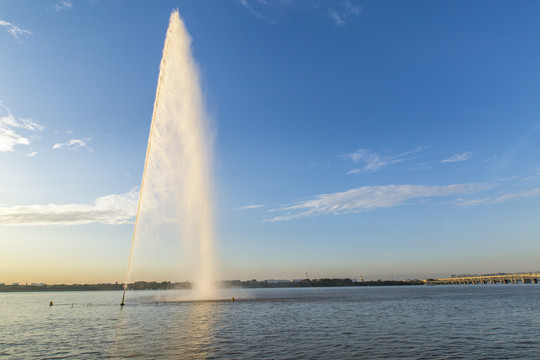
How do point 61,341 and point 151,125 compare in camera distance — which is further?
point 151,125

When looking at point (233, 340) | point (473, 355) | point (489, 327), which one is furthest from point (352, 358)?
point (489, 327)

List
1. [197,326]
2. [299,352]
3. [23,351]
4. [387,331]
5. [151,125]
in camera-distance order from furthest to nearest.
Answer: [151,125], [197,326], [387,331], [23,351], [299,352]

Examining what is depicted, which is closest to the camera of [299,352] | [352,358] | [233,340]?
[352,358]

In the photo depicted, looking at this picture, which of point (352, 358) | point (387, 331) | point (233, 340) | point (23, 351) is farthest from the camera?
point (387, 331)

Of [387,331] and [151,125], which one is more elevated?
[151,125]

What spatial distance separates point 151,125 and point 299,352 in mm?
35364

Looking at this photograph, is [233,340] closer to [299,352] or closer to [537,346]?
[299,352]

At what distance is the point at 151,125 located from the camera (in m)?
46.2

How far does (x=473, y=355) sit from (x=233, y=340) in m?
19.6

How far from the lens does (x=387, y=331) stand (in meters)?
33.8

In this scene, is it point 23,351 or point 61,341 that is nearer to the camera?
point 23,351

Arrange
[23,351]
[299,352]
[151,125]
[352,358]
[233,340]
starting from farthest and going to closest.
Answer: [151,125] < [233,340] < [23,351] < [299,352] < [352,358]

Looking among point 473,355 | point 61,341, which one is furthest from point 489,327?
point 61,341

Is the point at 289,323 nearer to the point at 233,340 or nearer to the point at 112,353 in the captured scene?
the point at 233,340
